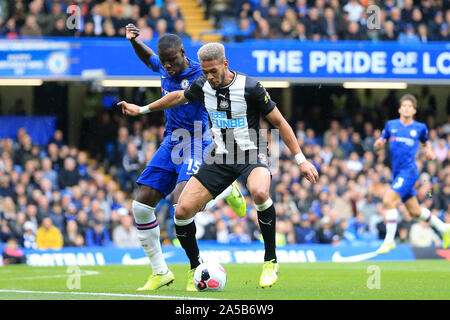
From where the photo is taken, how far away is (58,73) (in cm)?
1920

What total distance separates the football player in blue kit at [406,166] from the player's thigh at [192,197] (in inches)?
241

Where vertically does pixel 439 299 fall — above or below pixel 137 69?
below

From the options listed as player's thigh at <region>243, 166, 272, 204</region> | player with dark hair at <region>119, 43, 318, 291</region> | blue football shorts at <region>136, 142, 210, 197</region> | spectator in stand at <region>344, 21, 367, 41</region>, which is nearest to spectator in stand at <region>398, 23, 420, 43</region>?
spectator in stand at <region>344, 21, 367, 41</region>

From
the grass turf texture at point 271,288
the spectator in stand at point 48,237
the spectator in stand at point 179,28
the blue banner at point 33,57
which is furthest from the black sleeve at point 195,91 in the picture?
the spectator in stand at point 179,28

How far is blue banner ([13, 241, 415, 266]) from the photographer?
16484 mm

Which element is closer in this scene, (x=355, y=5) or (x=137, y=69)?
(x=137, y=69)

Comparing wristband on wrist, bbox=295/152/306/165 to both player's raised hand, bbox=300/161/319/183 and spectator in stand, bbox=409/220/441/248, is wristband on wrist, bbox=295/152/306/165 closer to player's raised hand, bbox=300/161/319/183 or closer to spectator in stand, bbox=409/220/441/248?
player's raised hand, bbox=300/161/319/183

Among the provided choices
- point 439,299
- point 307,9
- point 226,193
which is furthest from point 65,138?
point 439,299

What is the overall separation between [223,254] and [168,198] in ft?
9.73

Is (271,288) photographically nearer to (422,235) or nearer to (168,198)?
(422,235)

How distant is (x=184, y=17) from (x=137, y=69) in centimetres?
369
